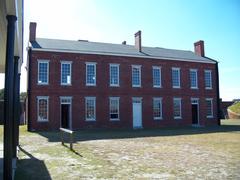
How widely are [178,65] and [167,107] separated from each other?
15.4 ft

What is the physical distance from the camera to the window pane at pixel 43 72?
84.8 feet

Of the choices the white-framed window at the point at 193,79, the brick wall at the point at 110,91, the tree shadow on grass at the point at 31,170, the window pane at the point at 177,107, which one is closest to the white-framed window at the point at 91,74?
the brick wall at the point at 110,91

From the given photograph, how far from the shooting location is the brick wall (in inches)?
1021

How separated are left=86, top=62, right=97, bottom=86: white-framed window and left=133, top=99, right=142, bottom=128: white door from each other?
4.55 metres

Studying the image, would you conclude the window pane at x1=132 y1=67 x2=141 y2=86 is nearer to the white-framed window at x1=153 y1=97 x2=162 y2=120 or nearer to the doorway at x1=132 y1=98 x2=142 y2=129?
the doorway at x1=132 y1=98 x2=142 y2=129

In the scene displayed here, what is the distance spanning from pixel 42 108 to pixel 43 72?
3079mm

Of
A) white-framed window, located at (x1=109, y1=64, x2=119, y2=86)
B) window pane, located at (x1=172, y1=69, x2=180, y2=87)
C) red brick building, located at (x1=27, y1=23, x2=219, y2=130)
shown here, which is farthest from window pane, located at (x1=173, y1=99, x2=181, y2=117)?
white-framed window, located at (x1=109, y1=64, x2=119, y2=86)

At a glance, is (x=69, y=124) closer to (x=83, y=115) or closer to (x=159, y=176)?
(x=83, y=115)

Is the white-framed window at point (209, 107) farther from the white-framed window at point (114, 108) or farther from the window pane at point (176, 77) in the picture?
the white-framed window at point (114, 108)

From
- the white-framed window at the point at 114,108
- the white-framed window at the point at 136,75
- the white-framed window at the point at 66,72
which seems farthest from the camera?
the white-framed window at the point at 136,75

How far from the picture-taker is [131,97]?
2911cm

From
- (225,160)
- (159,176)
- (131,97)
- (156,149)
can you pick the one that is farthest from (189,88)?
(159,176)

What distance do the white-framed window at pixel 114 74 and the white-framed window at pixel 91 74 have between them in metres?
1.60

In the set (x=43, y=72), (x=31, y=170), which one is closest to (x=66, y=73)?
(x=43, y=72)
